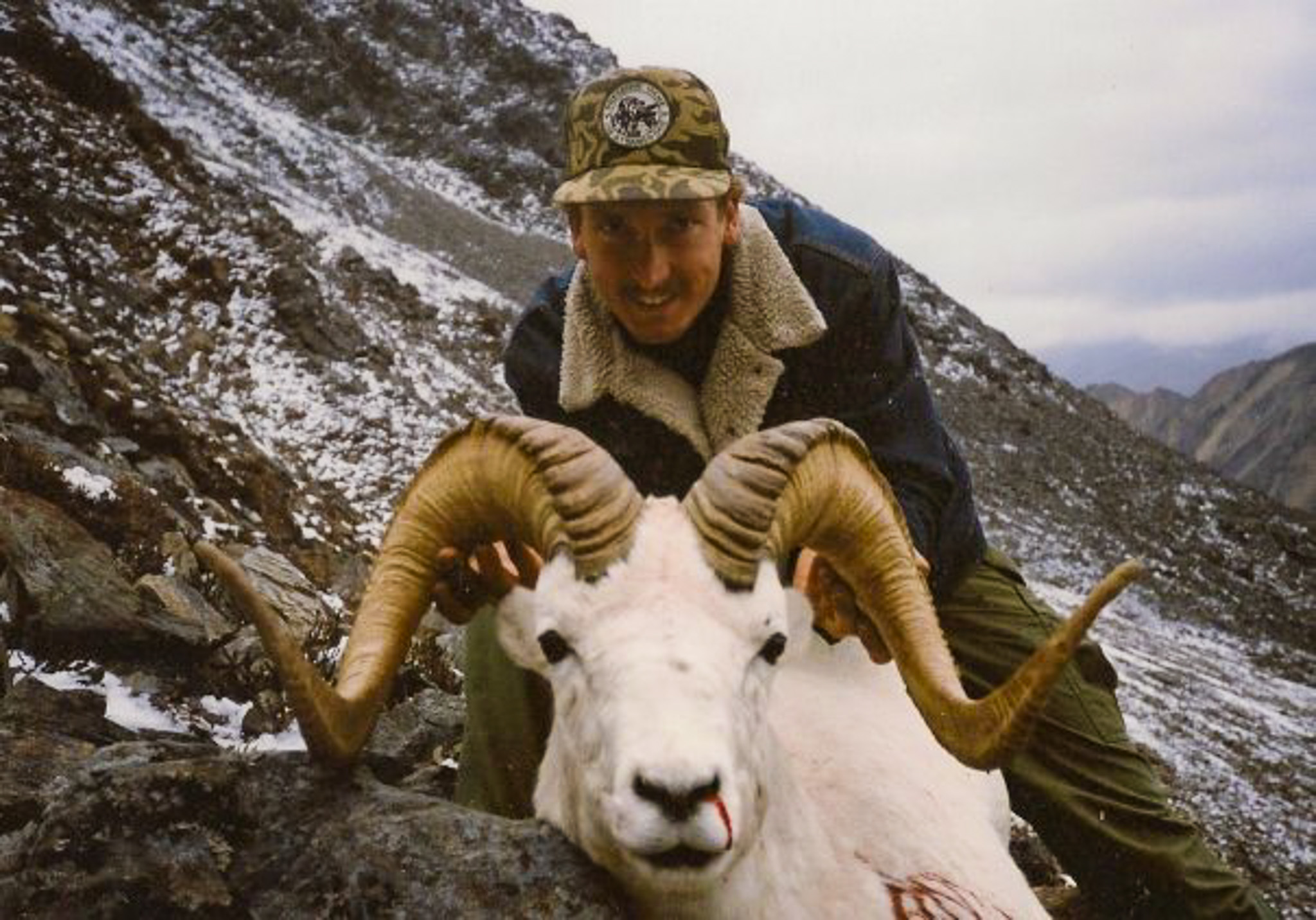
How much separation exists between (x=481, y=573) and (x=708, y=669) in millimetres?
1171

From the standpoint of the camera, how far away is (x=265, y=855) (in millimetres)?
3023

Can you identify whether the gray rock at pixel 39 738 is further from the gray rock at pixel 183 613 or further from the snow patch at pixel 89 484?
the snow patch at pixel 89 484

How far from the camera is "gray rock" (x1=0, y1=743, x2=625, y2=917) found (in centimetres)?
285

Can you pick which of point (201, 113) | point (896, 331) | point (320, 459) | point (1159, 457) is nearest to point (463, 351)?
point (320, 459)

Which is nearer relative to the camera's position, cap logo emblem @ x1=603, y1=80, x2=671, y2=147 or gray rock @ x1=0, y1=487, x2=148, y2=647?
cap logo emblem @ x1=603, y1=80, x2=671, y2=147

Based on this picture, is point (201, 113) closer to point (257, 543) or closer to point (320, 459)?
point (320, 459)

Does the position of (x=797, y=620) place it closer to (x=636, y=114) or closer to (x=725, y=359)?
(x=725, y=359)

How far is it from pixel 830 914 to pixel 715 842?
0.95 metres

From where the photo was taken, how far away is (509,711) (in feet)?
15.2

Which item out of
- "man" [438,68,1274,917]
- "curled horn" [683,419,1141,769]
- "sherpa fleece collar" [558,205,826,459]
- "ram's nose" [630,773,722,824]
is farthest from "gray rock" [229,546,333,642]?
Result: "ram's nose" [630,773,722,824]

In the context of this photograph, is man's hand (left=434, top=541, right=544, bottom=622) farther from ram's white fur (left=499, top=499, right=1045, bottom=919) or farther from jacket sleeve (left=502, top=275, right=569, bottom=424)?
jacket sleeve (left=502, top=275, right=569, bottom=424)

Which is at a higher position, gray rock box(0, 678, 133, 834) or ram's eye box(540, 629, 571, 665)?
ram's eye box(540, 629, 571, 665)

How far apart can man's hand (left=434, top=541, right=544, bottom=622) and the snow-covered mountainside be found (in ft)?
2.24

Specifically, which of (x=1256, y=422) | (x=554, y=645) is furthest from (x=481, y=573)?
(x=1256, y=422)
